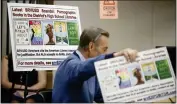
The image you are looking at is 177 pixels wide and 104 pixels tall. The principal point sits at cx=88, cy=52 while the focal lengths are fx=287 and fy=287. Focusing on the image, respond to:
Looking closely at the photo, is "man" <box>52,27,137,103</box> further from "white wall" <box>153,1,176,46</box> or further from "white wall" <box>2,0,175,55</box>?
"white wall" <box>153,1,176,46</box>

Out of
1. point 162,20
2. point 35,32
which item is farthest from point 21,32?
point 162,20

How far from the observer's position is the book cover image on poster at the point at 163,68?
1450 millimetres

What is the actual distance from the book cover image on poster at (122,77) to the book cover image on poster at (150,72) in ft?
0.31

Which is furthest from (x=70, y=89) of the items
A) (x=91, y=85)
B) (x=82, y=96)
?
(x=91, y=85)

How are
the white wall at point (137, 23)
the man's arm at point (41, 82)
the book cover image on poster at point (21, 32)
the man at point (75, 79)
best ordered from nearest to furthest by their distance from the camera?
the man at point (75, 79), the book cover image on poster at point (21, 32), the man's arm at point (41, 82), the white wall at point (137, 23)

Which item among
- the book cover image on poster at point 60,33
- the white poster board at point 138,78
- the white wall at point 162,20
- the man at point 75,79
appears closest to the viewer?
the white poster board at point 138,78

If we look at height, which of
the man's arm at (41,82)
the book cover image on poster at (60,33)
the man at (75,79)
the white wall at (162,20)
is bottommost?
the man's arm at (41,82)

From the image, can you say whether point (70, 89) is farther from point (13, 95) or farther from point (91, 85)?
point (13, 95)

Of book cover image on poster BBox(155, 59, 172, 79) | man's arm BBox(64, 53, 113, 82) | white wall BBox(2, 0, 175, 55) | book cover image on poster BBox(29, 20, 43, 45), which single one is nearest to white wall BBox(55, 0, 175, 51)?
white wall BBox(2, 0, 175, 55)

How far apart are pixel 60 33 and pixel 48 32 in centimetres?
9

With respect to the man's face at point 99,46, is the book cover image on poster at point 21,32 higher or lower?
higher

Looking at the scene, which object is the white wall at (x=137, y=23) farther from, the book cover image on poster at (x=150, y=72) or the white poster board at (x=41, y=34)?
the book cover image on poster at (x=150, y=72)

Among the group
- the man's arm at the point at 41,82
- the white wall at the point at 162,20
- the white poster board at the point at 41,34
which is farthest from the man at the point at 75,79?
A: the white wall at the point at 162,20

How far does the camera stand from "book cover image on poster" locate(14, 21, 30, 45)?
1.96 m
